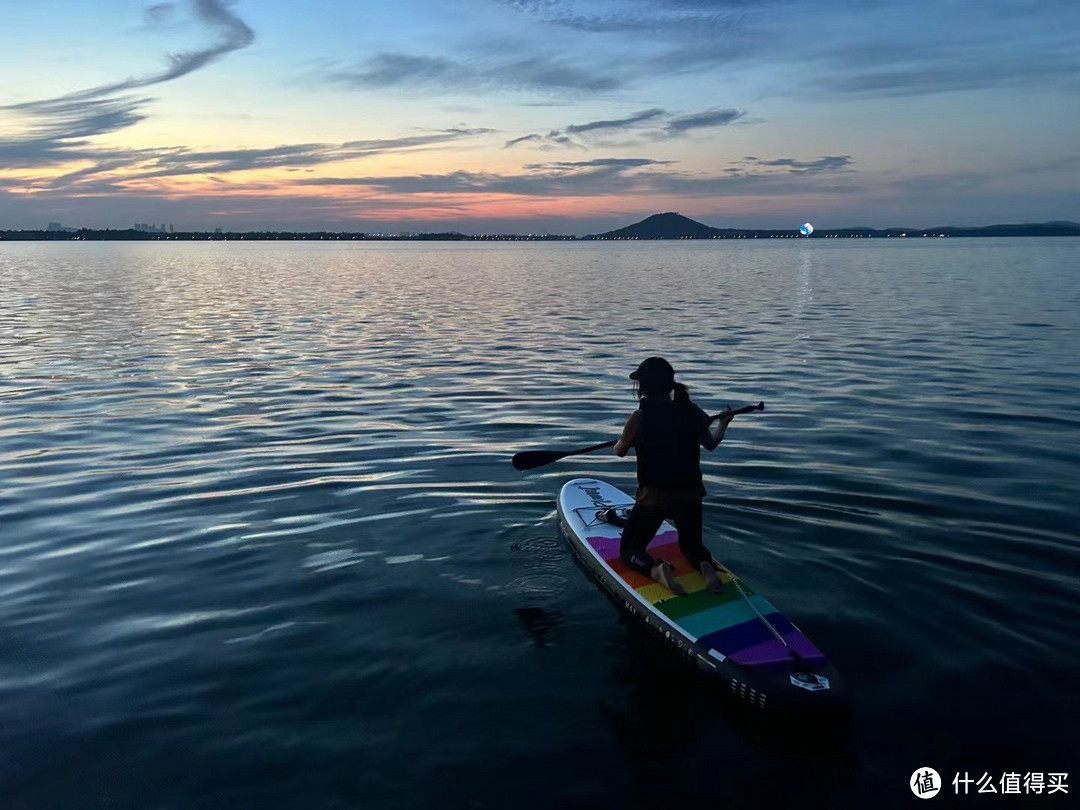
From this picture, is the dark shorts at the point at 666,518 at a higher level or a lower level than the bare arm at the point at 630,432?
lower

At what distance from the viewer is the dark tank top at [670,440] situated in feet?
25.2

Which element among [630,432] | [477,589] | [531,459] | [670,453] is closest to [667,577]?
[670,453]

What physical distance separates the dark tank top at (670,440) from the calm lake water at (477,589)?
57.6 inches

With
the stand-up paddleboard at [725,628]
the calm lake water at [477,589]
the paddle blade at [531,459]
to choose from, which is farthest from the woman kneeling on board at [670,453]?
the paddle blade at [531,459]

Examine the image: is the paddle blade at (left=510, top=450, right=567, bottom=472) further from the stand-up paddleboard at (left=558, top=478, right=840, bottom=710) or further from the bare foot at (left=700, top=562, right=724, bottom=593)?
the bare foot at (left=700, top=562, right=724, bottom=593)

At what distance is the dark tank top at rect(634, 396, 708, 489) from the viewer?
7.68 metres

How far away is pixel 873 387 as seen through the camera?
1867 centimetres

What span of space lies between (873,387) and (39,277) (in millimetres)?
71759

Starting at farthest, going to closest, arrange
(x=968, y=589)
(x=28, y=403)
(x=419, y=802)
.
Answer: (x=28, y=403) → (x=968, y=589) → (x=419, y=802)

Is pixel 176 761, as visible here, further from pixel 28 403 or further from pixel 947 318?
pixel 947 318

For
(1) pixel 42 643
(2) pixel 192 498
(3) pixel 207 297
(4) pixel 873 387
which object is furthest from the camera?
(3) pixel 207 297

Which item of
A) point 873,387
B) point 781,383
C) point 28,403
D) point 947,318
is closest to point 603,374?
point 781,383

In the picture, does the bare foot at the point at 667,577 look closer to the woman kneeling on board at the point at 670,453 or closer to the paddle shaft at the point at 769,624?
the woman kneeling on board at the point at 670,453

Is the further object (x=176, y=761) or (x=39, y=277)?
(x=39, y=277)
